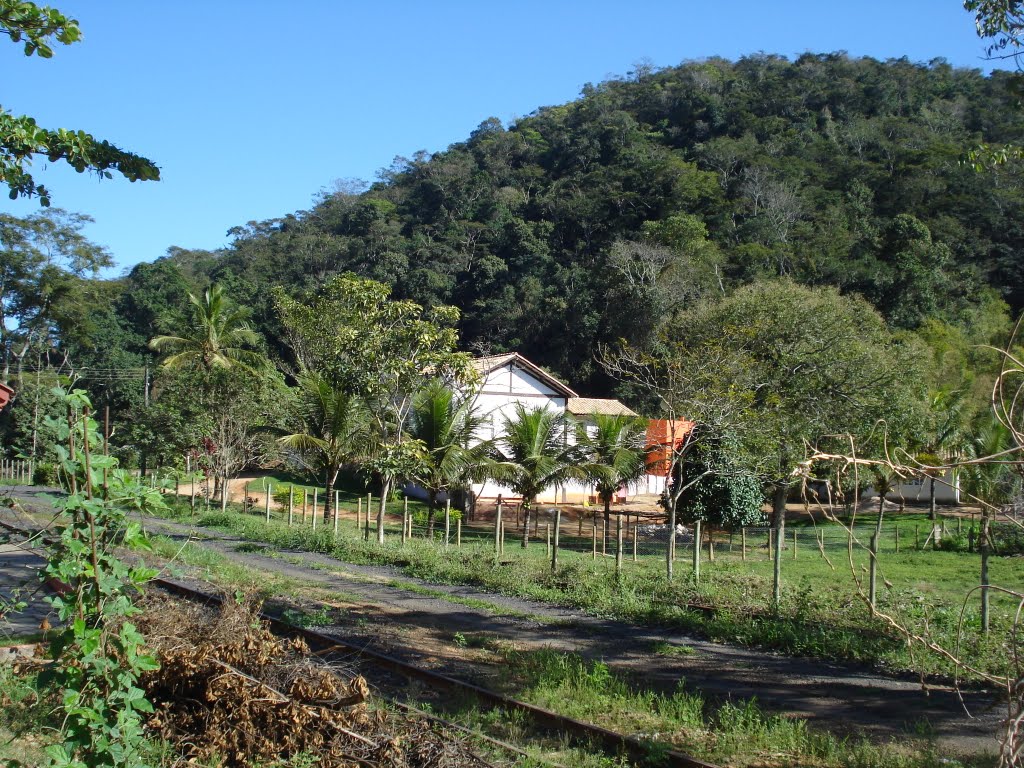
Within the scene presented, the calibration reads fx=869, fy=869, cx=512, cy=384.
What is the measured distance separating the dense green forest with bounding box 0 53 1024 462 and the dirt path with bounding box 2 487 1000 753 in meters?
25.9

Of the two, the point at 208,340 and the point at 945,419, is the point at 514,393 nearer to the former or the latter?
the point at 208,340

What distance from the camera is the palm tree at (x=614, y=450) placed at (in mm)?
24969

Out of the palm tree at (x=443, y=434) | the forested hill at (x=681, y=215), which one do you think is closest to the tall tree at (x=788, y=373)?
the palm tree at (x=443, y=434)

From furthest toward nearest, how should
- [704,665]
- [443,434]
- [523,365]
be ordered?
[523,365] → [443,434] → [704,665]

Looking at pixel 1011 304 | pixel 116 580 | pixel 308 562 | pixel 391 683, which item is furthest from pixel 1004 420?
pixel 1011 304

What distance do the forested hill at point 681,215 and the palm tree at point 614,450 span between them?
2113cm

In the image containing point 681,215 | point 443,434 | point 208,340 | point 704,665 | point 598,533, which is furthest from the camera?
point 681,215

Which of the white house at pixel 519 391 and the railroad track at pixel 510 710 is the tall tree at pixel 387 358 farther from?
the white house at pixel 519 391

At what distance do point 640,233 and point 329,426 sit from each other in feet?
129

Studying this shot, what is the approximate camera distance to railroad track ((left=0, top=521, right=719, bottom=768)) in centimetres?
696

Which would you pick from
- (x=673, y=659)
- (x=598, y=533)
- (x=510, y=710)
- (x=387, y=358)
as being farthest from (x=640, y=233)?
(x=510, y=710)

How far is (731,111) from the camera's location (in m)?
82.1

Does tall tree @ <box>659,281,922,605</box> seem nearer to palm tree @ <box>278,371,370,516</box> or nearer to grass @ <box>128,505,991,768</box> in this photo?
grass @ <box>128,505,991,768</box>

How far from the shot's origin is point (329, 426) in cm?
2438
